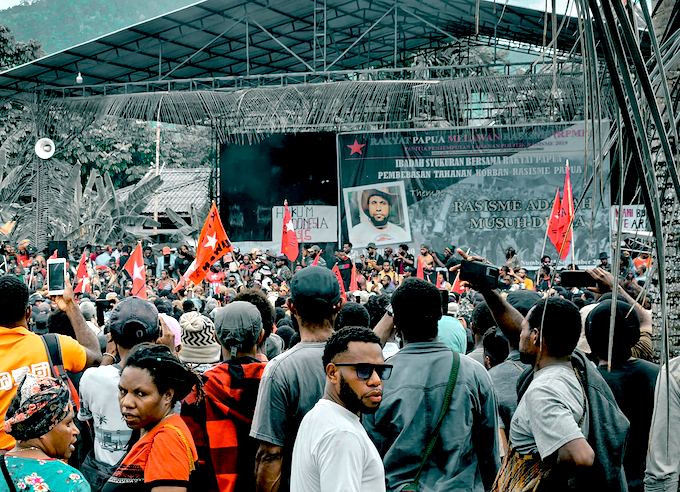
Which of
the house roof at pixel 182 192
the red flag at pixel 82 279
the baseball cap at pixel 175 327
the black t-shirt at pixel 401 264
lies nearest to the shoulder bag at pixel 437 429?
the baseball cap at pixel 175 327

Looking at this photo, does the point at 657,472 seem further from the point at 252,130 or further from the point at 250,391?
the point at 252,130

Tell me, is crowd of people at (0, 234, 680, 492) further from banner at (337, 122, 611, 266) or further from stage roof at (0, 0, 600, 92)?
banner at (337, 122, 611, 266)

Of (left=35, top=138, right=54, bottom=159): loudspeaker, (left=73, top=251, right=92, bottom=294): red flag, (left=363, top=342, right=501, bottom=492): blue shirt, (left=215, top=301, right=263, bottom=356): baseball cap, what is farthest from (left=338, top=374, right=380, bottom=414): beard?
(left=35, top=138, right=54, bottom=159): loudspeaker

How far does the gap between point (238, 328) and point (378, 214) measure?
1598cm

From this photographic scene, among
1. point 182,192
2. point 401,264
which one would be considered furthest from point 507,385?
point 182,192

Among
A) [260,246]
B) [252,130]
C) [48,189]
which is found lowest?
[260,246]

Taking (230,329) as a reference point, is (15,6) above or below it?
above

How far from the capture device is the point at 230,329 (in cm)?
300

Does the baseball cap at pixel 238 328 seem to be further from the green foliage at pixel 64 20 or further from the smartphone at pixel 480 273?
the green foliage at pixel 64 20

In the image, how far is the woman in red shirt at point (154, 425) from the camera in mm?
2309

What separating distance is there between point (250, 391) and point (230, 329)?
27 centimetres

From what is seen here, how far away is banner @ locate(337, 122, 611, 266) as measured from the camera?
58.4 ft

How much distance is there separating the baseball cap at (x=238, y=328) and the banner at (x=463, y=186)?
15211 millimetres

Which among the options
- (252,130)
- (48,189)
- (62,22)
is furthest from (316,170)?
(62,22)
